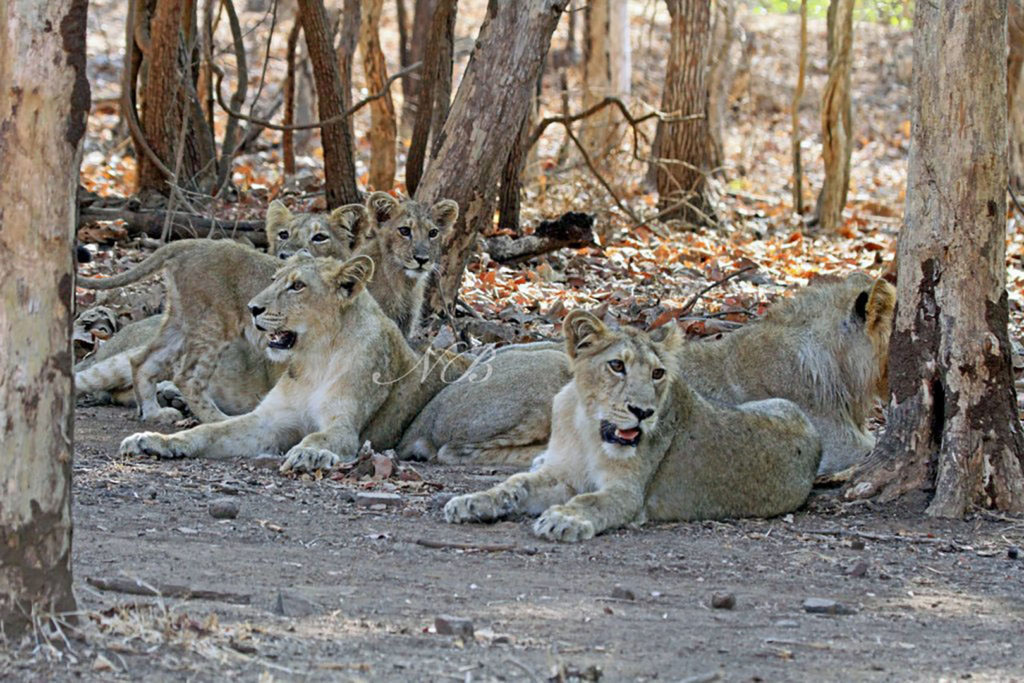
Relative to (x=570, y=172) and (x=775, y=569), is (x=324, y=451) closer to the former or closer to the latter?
(x=775, y=569)

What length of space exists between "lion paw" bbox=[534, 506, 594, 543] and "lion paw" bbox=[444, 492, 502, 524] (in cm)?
32

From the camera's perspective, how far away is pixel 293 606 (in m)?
4.91

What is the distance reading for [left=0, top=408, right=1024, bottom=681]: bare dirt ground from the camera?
14.5 ft

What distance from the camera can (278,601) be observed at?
490 centimetres

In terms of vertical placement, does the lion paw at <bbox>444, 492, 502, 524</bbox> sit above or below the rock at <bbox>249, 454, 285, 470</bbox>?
above

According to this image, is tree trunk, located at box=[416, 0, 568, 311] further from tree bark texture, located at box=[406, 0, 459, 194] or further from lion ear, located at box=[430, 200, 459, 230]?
tree bark texture, located at box=[406, 0, 459, 194]

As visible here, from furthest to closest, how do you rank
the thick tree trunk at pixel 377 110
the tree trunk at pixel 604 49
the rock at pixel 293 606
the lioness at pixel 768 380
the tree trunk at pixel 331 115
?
the tree trunk at pixel 604 49
the thick tree trunk at pixel 377 110
the tree trunk at pixel 331 115
the lioness at pixel 768 380
the rock at pixel 293 606

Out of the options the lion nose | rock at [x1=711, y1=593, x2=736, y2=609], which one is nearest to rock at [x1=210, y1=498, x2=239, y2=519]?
the lion nose

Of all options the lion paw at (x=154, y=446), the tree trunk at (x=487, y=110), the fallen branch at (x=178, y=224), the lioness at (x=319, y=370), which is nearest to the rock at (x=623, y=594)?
the lioness at (x=319, y=370)

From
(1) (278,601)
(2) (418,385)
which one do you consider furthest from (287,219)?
(1) (278,601)

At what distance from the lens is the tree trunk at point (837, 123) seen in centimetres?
1789

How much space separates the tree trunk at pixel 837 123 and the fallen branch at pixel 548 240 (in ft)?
19.2

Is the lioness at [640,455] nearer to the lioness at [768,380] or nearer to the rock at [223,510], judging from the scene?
the lioness at [768,380]

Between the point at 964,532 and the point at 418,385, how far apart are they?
325 centimetres
